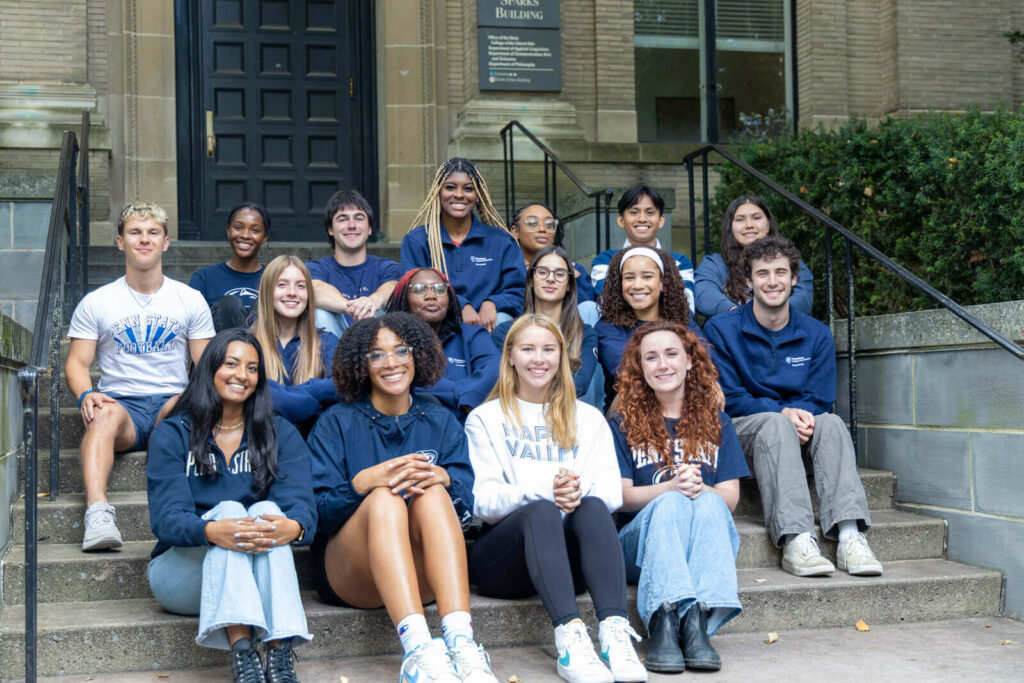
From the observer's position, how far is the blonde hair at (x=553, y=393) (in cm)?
470

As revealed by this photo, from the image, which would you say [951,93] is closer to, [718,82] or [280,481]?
[718,82]

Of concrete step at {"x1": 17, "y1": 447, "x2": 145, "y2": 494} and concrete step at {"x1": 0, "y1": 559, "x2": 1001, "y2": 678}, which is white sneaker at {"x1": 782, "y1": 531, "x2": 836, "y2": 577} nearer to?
concrete step at {"x1": 0, "y1": 559, "x2": 1001, "y2": 678}

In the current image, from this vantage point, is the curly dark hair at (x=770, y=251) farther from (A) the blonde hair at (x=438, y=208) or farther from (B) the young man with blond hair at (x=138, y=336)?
(B) the young man with blond hair at (x=138, y=336)

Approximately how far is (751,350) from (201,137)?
6564mm

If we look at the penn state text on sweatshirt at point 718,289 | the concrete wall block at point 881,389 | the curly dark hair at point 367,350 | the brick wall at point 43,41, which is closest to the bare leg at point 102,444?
the curly dark hair at point 367,350

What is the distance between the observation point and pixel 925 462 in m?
5.80

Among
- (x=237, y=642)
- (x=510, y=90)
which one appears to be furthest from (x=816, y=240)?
(x=237, y=642)

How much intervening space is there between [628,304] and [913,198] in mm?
2800

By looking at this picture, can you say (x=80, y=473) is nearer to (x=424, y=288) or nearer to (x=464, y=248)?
(x=424, y=288)

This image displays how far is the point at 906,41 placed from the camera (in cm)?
1137

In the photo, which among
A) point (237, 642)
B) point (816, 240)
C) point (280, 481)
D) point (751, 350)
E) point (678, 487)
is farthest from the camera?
point (816, 240)

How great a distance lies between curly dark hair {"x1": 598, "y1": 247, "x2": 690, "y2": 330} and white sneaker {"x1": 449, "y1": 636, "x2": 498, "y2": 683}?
2.25 m

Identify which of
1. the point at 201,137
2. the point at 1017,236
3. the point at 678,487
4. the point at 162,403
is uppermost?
the point at 201,137

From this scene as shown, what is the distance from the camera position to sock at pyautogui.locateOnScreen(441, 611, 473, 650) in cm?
402
